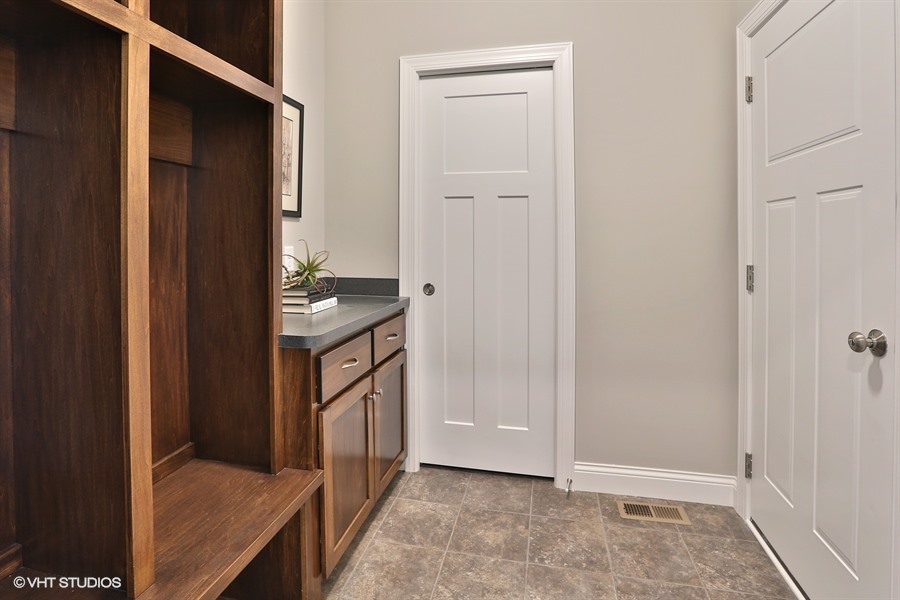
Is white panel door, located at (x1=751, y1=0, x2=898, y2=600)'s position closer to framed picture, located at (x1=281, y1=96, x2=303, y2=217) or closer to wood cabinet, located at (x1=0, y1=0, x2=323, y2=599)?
wood cabinet, located at (x1=0, y1=0, x2=323, y2=599)

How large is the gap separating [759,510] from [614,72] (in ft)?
6.74

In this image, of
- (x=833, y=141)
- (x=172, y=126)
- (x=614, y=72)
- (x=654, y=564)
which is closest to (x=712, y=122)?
(x=614, y=72)

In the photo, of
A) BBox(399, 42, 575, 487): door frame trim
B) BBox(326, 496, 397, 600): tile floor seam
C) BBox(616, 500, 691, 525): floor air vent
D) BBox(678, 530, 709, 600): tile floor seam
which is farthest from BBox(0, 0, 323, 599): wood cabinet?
BBox(616, 500, 691, 525): floor air vent

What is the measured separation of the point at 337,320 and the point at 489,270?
3.28 ft

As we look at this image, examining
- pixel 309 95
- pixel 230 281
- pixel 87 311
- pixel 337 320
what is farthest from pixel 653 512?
pixel 309 95

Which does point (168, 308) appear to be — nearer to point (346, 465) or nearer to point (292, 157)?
point (346, 465)

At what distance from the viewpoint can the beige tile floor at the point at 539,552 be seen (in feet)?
5.56

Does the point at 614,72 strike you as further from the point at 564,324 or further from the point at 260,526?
the point at 260,526

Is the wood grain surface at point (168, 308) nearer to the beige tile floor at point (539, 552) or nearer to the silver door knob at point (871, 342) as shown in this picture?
the beige tile floor at point (539, 552)

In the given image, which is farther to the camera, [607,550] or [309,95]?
[309,95]

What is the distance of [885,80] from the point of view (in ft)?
4.19

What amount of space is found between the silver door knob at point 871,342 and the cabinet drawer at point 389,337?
5.25 ft

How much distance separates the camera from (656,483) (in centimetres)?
237

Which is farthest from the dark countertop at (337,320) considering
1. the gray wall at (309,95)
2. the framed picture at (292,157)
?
the framed picture at (292,157)
